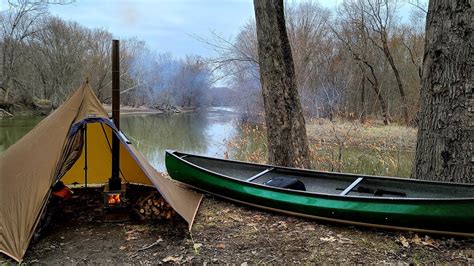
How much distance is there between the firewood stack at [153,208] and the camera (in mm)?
3852

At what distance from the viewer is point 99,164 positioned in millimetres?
4816

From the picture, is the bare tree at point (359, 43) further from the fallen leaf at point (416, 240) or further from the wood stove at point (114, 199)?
the wood stove at point (114, 199)

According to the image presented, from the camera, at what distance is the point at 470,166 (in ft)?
12.3

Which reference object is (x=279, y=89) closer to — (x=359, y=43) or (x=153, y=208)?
(x=153, y=208)

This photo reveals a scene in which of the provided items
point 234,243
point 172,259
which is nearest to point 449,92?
point 234,243

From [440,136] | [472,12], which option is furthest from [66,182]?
[472,12]

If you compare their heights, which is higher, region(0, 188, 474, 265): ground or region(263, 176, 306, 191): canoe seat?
region(263, 176, 306, 191): canoe seat

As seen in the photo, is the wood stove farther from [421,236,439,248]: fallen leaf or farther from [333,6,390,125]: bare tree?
[333,6,390,125]: bare tree

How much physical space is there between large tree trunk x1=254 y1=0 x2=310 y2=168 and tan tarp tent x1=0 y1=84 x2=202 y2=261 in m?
1.52

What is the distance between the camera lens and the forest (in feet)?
42.0

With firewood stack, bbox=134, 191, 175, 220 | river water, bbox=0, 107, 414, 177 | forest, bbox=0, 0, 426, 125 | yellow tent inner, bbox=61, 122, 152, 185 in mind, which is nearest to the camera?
firewood stack, bbox=134, 191, 175, 220

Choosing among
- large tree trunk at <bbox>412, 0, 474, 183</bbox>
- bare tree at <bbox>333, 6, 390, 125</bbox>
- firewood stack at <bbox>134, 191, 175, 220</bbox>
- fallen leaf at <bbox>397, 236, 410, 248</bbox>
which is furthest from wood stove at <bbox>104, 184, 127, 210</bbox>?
bare tree at <bbox>333, 6, 390, 125</bbox>

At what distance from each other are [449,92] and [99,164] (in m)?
4.25

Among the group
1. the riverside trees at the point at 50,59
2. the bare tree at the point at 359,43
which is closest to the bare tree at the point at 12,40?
the riverside trees at the point at 50,59
